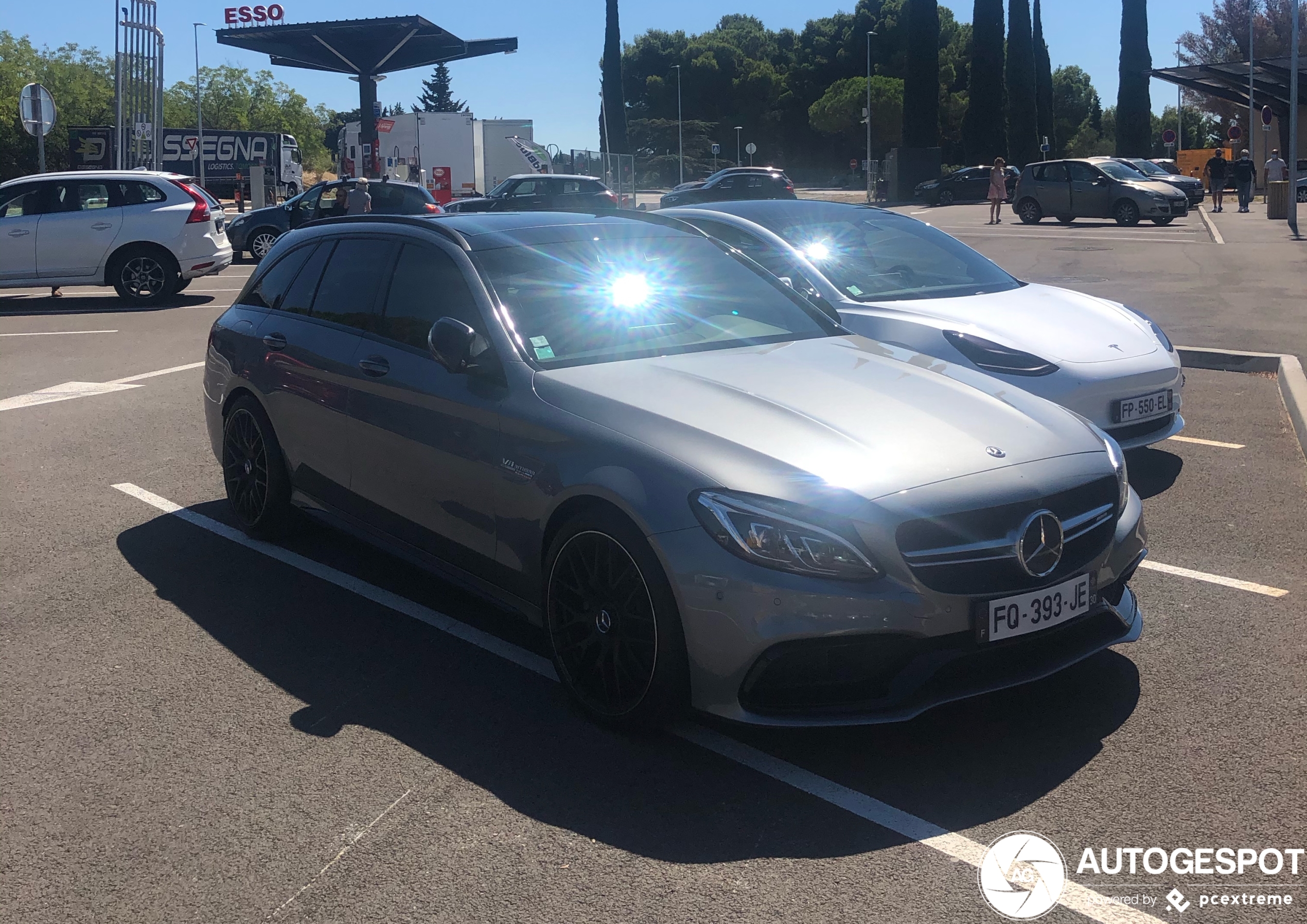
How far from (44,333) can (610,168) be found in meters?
33.6

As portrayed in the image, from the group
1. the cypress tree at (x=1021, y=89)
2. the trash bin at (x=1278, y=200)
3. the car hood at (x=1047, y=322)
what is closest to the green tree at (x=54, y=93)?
the cypress tree at (x=1021, y=89)

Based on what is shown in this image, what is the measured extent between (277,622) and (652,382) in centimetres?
196

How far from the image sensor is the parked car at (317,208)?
21.8m

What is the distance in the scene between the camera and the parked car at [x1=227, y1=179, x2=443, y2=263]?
71.4 feet

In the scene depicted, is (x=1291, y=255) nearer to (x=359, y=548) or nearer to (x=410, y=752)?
(x=359, y=548)

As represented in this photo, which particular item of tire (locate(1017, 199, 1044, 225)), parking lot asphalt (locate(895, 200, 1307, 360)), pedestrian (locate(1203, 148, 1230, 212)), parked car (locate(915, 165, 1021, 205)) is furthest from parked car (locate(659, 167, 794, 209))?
parked car (locate(915, 165, 1021, 205))

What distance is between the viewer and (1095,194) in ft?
104

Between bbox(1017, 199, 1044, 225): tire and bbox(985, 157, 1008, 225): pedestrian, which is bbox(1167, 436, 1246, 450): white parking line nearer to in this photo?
bbox(1017, 199, 1044, 225): tire

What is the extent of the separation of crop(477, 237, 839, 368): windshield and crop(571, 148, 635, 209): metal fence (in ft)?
133

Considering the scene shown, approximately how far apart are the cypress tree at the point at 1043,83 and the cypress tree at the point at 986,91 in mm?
12783

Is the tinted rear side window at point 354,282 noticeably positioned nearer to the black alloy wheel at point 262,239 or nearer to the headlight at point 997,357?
the headlight at point 997,357

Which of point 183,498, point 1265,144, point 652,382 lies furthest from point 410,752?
point 1265,144

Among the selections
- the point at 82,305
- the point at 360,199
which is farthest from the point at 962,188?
the point at 82,305

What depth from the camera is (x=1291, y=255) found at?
20.5 meters
